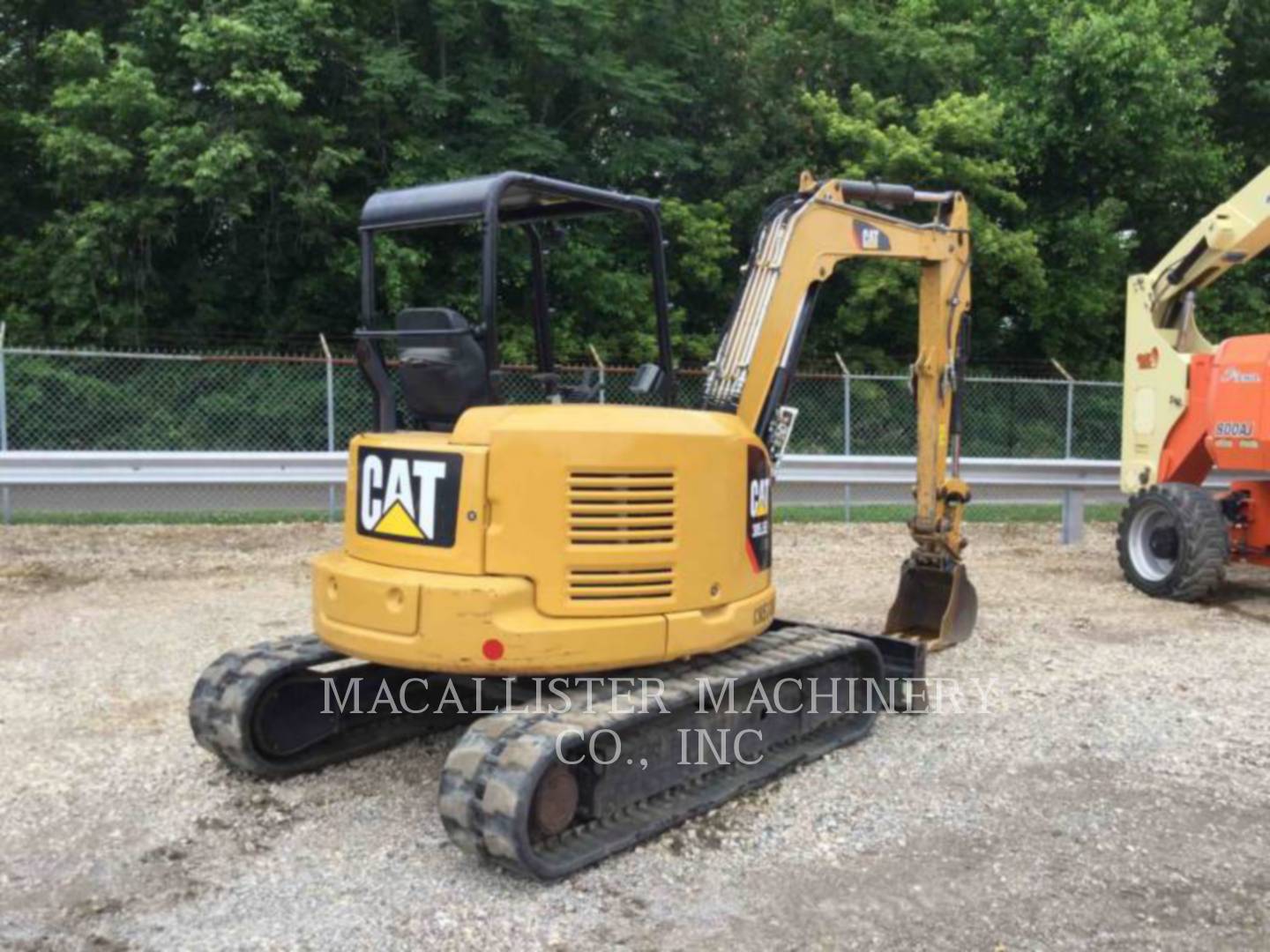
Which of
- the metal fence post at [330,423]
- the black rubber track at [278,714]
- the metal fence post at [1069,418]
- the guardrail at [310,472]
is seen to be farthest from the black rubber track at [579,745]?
the metal fence post at [1069,418]

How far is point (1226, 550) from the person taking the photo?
28.3 feet

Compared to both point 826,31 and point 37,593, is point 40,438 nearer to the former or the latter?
point 37,593

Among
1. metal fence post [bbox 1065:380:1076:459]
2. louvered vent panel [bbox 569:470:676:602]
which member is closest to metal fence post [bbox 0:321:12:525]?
louvered vent panel [bbox 569:470:676:602]

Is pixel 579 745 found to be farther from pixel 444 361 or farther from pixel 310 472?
pixel 310 472

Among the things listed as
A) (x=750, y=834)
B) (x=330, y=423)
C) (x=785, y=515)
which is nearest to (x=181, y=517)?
(x=330, y=423)

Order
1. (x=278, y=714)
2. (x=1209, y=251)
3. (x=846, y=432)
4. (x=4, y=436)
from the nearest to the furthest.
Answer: (x=278, y=714)
(x=1209, y=251)
(x=4, y=436)
(x=846, y=432)

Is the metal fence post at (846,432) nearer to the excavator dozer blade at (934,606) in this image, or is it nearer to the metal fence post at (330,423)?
the excavator dozer blade at (934,606)

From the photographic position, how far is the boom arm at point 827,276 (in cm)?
561

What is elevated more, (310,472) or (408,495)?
(408,495)

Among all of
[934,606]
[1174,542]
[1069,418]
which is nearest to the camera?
[934,606]

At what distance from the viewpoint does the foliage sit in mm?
14078

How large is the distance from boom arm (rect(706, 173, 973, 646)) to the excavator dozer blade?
0.01m

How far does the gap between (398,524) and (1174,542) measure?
6.76m

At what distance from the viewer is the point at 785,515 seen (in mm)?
13203
